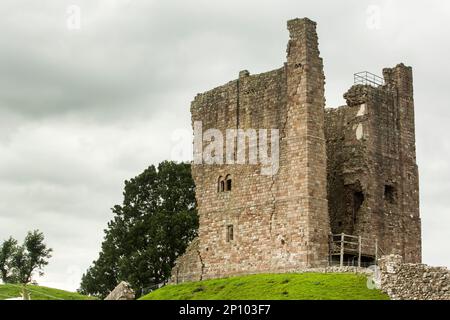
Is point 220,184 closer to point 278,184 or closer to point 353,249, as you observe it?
point 278,184

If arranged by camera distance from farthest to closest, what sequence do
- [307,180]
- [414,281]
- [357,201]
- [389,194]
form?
[389,194] < [357,201] < [307,180] < [414,281]

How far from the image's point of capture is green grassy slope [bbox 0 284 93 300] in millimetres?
60725

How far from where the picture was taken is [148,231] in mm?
74312

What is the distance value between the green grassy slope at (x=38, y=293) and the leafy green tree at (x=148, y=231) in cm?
650

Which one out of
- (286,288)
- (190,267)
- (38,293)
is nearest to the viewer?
(286,288)

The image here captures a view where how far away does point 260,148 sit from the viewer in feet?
181

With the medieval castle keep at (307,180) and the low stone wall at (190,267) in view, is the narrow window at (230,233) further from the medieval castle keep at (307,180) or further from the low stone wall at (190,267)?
the low stone wall at (190,267)

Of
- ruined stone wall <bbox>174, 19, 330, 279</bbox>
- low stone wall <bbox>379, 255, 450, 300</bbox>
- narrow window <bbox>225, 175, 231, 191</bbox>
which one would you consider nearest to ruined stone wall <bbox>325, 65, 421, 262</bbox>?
ruined stone wall <bbox>174, 19, 330, 279</bbox>

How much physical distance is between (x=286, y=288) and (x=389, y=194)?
1233 centimetres

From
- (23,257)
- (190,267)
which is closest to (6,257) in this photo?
(23,257)

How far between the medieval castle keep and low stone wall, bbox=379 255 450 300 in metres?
5.48

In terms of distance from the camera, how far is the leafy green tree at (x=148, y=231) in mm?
72812
